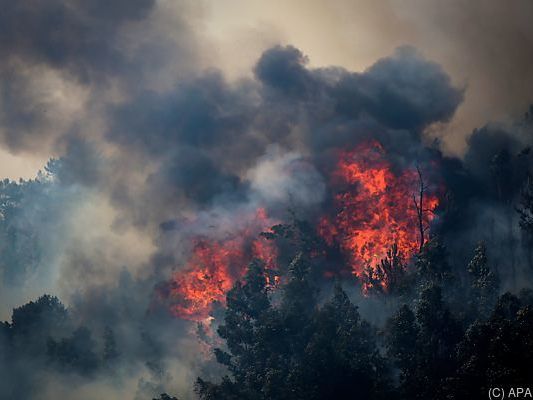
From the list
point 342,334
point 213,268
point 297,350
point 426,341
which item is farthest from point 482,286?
point 213,268

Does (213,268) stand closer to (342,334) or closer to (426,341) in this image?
(342,334)

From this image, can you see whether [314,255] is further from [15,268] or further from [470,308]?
[15,268]

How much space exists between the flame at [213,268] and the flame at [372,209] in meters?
8.88

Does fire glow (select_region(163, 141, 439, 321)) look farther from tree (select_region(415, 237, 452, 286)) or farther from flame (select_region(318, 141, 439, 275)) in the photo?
tree (select_region(415, 237, 452, 286))

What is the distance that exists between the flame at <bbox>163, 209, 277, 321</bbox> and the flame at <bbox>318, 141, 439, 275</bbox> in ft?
29.1

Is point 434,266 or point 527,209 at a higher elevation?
point 527,209

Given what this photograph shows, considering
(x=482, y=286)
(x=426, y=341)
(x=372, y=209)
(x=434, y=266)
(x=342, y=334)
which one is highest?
(x=372, y=209)

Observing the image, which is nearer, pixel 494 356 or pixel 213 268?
pixel 494 356

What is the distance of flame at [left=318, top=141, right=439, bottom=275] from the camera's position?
268 feet

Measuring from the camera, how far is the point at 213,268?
81.6 meters

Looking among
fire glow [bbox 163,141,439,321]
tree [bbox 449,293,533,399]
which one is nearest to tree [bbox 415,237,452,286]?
fire glow [bbox 163,141,439,321]

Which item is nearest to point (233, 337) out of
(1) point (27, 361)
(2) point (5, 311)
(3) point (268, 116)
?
(1) point (27, 361)

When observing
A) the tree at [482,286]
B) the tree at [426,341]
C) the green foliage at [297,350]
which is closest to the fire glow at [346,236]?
the tree at [482,286]

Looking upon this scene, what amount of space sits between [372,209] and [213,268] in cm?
2344
